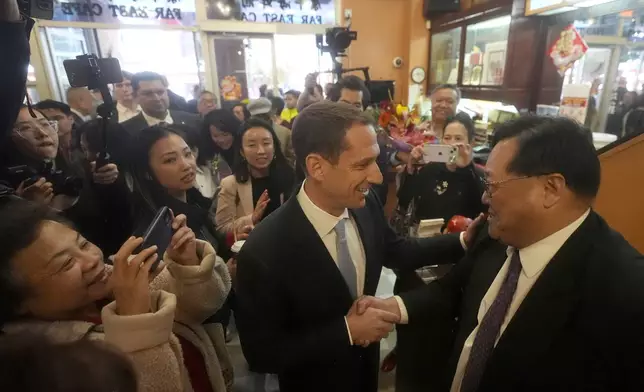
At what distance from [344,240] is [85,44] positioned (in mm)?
6156

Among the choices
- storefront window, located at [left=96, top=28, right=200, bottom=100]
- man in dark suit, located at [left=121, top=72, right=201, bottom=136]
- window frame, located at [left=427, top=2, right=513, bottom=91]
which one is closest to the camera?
man in dark suit, located at [left=121, top=72, right=201, bottom=136]

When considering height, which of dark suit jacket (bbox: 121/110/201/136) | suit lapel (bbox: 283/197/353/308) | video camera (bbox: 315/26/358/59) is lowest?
suit lapel (bbox: 283/197/353/308)

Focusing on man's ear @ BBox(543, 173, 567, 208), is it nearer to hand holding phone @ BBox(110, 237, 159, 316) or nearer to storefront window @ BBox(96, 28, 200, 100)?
hand holding phone @ BBox(110, 237, 159, 316)

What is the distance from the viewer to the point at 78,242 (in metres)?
0.86

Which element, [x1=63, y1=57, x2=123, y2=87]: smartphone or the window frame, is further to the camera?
the window frame

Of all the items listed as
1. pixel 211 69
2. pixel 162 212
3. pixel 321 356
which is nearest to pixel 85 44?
pixel 211 69

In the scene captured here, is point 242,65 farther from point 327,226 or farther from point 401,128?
point 327,226

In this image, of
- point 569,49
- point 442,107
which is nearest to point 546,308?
point 442,107

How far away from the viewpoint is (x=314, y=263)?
110 cm

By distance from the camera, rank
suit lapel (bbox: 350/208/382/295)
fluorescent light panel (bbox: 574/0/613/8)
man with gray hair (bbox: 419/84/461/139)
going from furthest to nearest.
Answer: fluorescent light panel (bbox: 574/0/613/8) → man with gray hair (bbox: 419/84/461/139) → suit lapel (bbox: 350/208/382/295)

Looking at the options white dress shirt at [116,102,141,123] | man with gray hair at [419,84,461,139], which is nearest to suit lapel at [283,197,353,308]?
man with gray hair at [419,84,461,139]

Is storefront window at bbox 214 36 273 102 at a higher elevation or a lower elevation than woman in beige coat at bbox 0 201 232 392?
higher

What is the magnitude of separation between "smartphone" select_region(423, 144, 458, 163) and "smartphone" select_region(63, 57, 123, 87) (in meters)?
1.66

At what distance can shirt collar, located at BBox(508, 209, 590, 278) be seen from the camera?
3.03 feet
